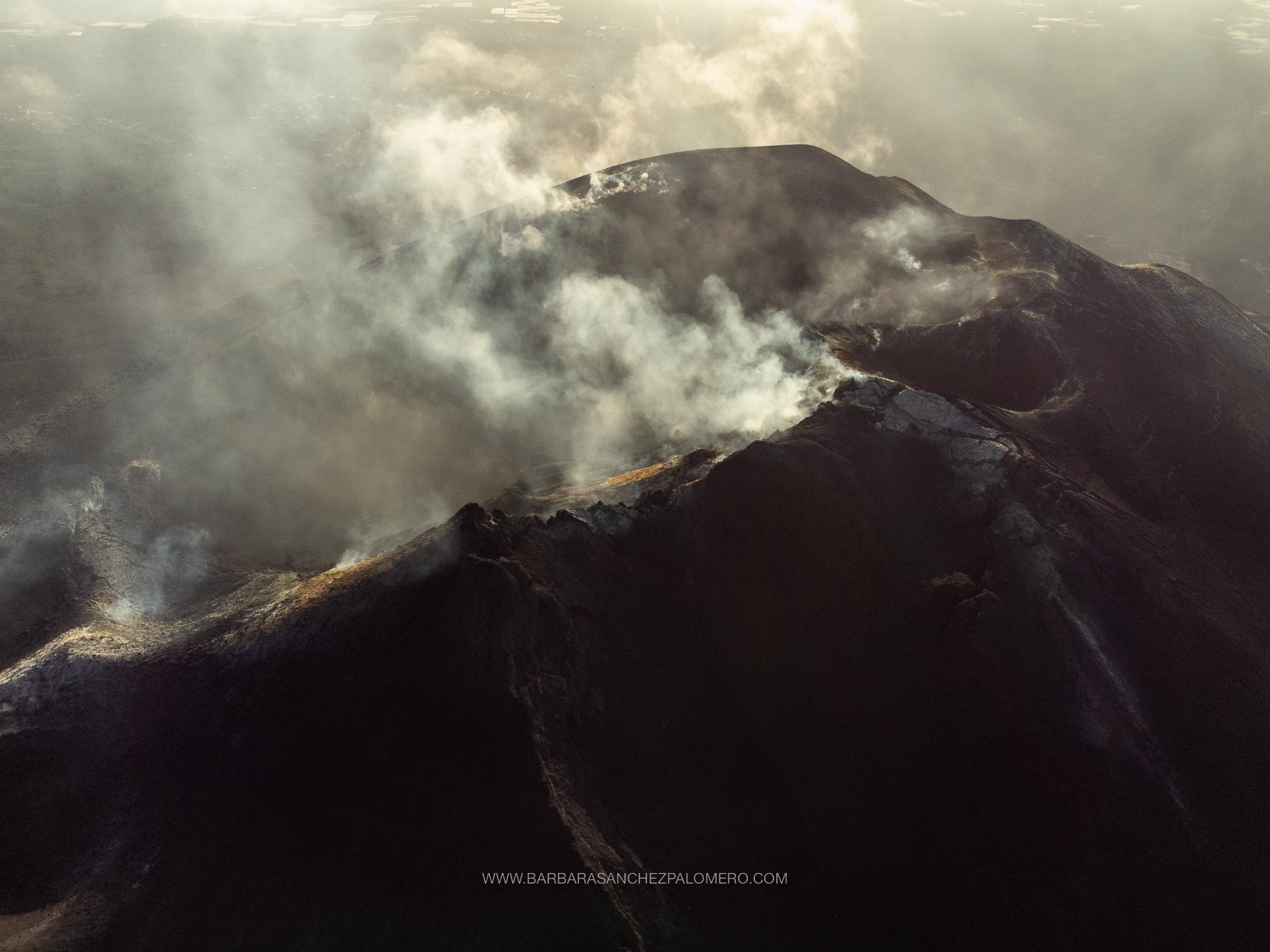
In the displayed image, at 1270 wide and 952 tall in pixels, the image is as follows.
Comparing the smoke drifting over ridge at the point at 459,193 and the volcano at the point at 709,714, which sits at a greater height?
the smoke drifting over ridge at the point at 459,193

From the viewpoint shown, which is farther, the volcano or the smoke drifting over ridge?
the smoke drifting over ridge

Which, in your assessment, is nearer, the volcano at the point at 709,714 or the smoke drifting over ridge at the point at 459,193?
the volcano at the point at 709,714

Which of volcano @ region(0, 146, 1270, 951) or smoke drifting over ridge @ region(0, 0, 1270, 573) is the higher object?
smoke drifting over ridge @ region(0, 0, 1270, 573)

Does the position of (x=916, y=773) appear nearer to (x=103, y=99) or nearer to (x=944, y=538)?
(x=944, y=538)

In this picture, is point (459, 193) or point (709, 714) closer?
point (709, 714)

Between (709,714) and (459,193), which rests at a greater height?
(459,193)
